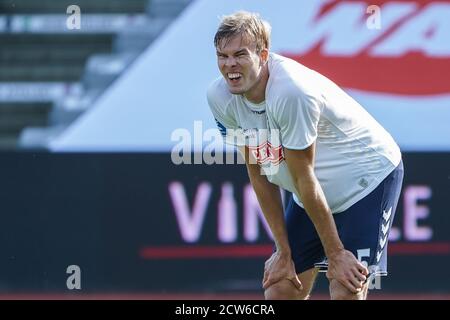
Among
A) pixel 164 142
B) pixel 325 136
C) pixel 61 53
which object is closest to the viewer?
pixel 325 136

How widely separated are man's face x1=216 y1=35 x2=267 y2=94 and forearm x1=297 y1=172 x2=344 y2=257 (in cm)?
46

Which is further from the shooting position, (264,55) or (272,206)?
(272,206)

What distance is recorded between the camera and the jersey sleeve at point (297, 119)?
434 centimetres

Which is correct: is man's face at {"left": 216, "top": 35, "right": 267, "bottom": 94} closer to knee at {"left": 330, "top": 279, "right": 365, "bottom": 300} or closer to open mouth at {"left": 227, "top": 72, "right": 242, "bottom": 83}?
open mouth at {"left": 227, "top": 72, "right": 242, "bottom": 83}

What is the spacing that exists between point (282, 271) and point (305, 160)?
60 centimetres

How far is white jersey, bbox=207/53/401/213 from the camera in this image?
14.7 ft

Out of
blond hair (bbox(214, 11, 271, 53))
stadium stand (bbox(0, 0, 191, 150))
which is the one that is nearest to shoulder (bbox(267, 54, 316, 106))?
blond hair (bbox(214, 11, 271, 53))

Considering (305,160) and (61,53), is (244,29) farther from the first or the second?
(61,53)

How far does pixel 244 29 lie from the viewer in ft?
14.7

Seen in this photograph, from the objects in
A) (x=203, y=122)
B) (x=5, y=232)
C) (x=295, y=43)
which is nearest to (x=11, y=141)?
(x=5, y=232)

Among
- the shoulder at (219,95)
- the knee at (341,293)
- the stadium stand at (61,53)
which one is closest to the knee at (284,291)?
the knee at (341,293)

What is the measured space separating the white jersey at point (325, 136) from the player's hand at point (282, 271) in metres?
0.28

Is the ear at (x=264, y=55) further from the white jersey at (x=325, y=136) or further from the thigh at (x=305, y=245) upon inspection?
the thigh at (x=305, y=245)

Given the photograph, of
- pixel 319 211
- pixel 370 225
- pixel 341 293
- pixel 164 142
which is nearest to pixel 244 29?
pixel 319 211
